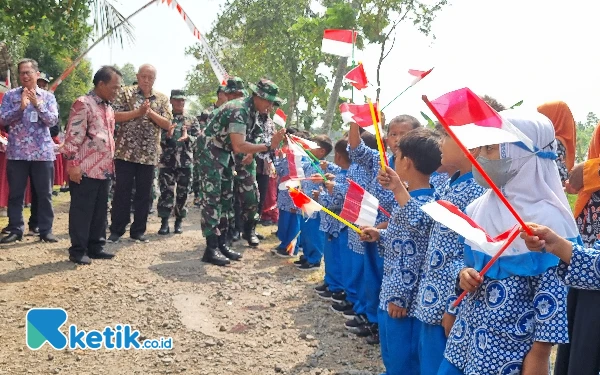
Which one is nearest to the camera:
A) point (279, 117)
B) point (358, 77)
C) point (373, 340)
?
point (358, 77)

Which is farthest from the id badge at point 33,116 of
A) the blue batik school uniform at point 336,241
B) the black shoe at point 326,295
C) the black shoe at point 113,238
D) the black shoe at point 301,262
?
the black shoe at point 326,295

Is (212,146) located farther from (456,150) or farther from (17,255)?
(456,150)

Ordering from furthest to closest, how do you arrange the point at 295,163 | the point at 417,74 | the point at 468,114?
the point at 295,163
the point at 417,74
the point at 468,114

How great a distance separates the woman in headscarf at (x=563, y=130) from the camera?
3.42 m

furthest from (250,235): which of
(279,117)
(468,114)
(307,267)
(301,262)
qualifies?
(468,114)

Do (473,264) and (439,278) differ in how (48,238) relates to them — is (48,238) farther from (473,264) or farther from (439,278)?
(473,264)

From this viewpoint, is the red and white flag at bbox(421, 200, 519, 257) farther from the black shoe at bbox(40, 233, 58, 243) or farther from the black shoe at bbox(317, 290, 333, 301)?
the black shoe at bbox(40, 233, 58, 243)

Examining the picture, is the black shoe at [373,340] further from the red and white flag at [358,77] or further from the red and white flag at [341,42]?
the red and white flag at [341,42]

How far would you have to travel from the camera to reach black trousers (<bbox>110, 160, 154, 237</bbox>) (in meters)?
6.88

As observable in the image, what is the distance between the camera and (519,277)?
82.4 inches

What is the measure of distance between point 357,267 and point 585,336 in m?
2.10

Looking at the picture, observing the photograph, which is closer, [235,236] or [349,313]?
[349,313]

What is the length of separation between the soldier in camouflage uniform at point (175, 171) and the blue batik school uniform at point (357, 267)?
3776mm

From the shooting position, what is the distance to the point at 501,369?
2088 mm
